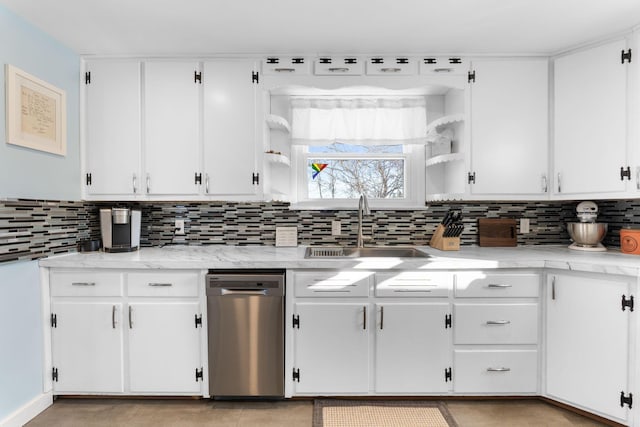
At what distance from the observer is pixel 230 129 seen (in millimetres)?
2430

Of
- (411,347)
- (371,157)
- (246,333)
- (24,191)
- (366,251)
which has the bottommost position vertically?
(411,347)

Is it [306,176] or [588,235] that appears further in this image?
[306,176]

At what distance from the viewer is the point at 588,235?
2465 mm

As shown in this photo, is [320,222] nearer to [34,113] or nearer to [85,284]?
[85,284]

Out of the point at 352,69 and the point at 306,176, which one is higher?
the point at 352,69

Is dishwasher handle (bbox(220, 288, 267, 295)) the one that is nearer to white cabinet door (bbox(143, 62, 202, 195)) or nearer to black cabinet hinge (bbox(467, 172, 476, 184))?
white cabinet door (bbox(143, 62, 202, 195))

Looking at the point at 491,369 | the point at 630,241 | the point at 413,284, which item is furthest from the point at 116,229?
the point at 630,241

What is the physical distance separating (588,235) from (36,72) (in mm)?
3674

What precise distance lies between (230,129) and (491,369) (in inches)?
88.5

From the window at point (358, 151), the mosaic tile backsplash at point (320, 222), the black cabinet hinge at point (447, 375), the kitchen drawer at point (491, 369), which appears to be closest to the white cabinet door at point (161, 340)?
the mosaic tile backsplash at point (320, 222)

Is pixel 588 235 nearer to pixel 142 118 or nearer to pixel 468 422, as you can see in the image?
pixel 468 422

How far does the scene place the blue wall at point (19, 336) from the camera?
1.88m

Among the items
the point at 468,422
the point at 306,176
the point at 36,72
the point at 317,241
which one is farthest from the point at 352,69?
the point at 468,422

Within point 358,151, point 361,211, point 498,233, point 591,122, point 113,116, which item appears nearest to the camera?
point 591,122
